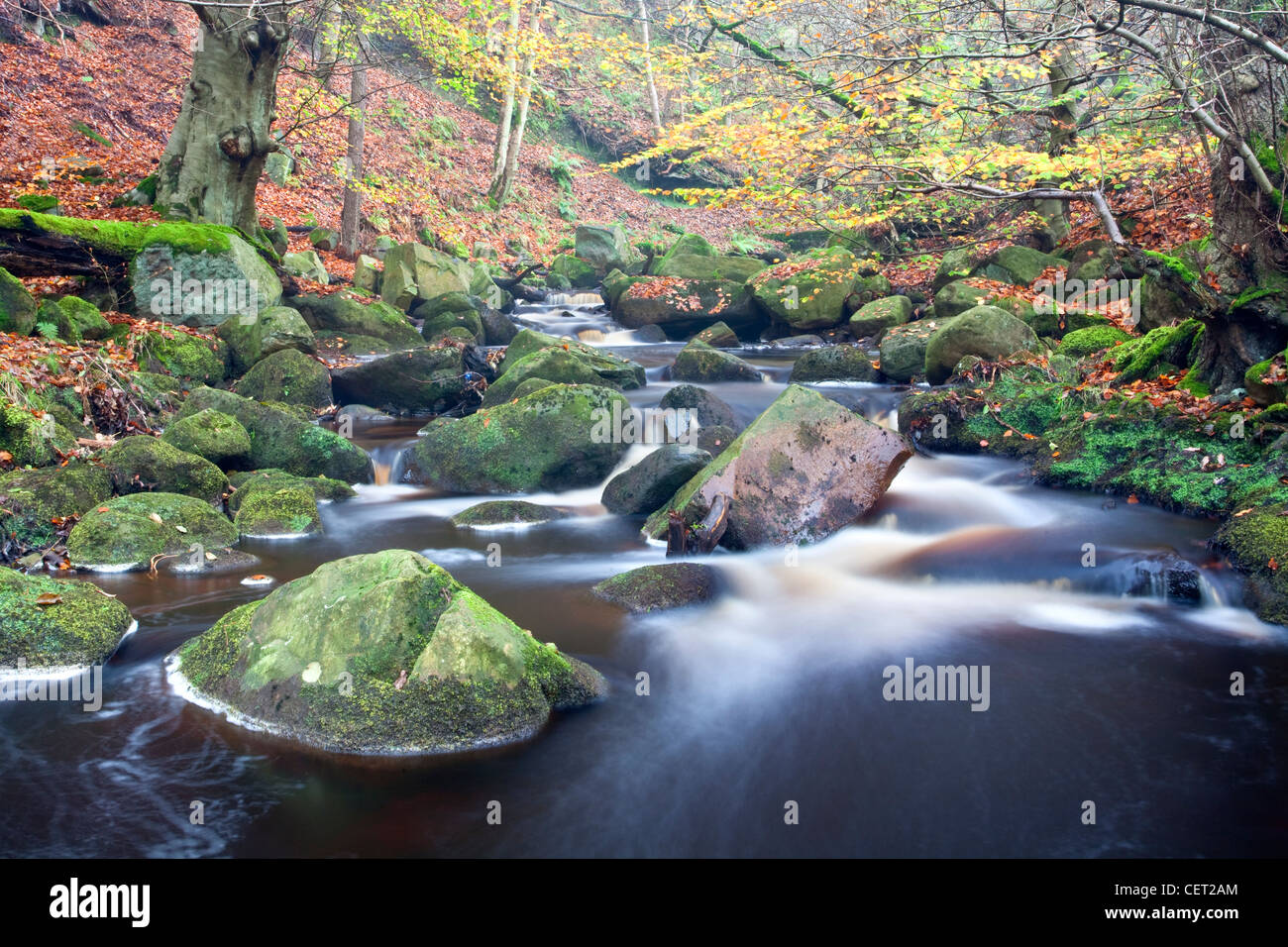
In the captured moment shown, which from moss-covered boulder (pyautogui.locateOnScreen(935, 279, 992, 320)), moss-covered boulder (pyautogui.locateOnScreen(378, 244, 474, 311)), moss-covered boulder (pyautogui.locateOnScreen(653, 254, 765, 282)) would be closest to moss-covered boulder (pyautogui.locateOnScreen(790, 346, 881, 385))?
moss-covered boulder (pyautogui.locateOnScreen(935, 279, 992, 320))

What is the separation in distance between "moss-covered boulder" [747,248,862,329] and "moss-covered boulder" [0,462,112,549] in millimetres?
12219

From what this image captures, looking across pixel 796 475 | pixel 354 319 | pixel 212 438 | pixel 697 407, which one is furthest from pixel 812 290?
pixel 212 438

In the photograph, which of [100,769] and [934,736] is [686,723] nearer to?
[934,736]

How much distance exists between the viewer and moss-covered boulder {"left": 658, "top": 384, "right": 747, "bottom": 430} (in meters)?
10.1

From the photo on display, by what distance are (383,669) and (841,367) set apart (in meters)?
10.0

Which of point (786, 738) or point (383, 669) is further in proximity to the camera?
point (786, 738)

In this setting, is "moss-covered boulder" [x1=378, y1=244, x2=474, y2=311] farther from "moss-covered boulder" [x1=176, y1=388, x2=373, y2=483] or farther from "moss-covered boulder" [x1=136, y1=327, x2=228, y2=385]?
"moss-covered boulder" [x1=176, y1=388, x2=373, y2=483]

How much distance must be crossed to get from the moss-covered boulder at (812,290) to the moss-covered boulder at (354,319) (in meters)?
6.79

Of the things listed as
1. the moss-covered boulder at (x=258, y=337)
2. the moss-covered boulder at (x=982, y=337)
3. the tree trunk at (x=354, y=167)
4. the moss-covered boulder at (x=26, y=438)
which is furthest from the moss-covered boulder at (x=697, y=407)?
the tree trunk at (x=354, y=167)

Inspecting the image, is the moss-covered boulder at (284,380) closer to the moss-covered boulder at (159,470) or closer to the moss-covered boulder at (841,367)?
the moss-covered boulder at (159,470)

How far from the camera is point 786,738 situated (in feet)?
15.3

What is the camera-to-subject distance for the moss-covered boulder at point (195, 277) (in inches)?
465

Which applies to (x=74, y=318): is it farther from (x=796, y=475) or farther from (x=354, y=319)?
(x=796, y=475)

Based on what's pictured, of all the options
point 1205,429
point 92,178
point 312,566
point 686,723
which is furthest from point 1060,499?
point 92,178
